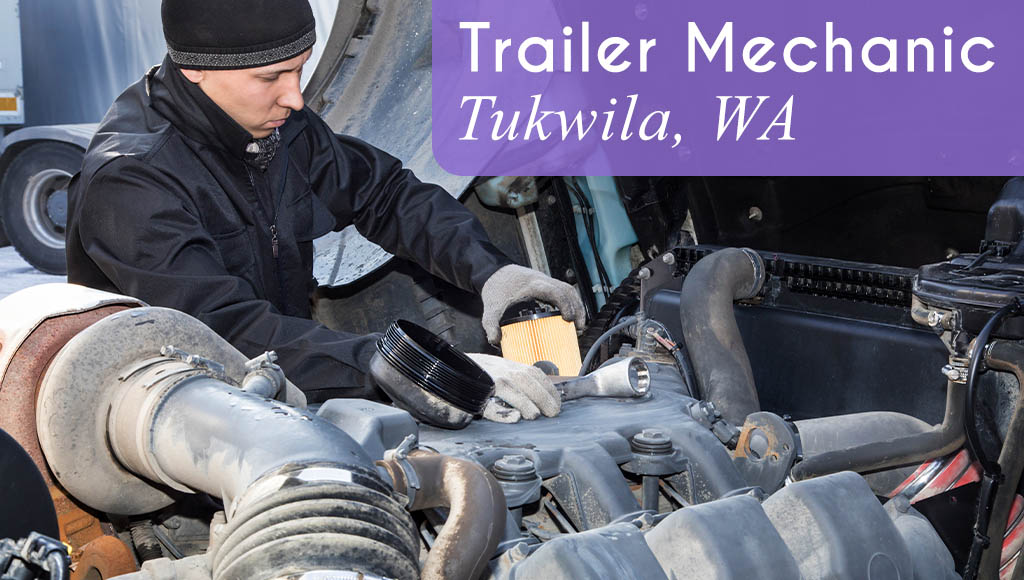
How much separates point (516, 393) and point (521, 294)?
53 centimetres

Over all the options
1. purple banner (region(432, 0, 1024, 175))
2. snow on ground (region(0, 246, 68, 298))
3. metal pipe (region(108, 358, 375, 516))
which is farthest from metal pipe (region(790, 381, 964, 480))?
snow on ground (region(0, 246, 68, 298))

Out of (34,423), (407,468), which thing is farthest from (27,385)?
(407,468)

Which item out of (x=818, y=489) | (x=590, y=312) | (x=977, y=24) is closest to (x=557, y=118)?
(x=590, y=312)

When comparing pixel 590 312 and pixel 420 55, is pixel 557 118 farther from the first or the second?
pixel 420 55

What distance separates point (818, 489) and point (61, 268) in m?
5.49

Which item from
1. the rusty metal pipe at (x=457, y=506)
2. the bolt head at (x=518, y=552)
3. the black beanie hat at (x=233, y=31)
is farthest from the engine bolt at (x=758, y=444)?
the black beanie hat at (x=233, y=31)

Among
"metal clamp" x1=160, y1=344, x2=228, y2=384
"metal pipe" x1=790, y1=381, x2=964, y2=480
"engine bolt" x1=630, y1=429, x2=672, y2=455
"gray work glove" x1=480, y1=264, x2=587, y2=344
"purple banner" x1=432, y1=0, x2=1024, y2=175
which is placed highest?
"purple banner" x1=432, y1=0, x2=1024, y2=175

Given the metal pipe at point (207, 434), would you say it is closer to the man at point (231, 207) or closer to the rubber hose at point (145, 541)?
the rubber hose at point (145, 541)

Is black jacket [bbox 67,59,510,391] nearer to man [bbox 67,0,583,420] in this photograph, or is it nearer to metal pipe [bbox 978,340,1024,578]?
man [bbox 67,0,583,420]

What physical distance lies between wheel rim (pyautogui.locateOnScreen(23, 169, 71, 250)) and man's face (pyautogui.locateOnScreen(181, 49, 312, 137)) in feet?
13.9

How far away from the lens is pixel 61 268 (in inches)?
236

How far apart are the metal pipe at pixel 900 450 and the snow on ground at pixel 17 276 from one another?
15.0ft

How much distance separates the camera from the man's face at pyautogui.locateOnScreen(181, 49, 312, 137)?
2158 millimetres

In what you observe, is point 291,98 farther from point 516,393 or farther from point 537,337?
point 516,393
